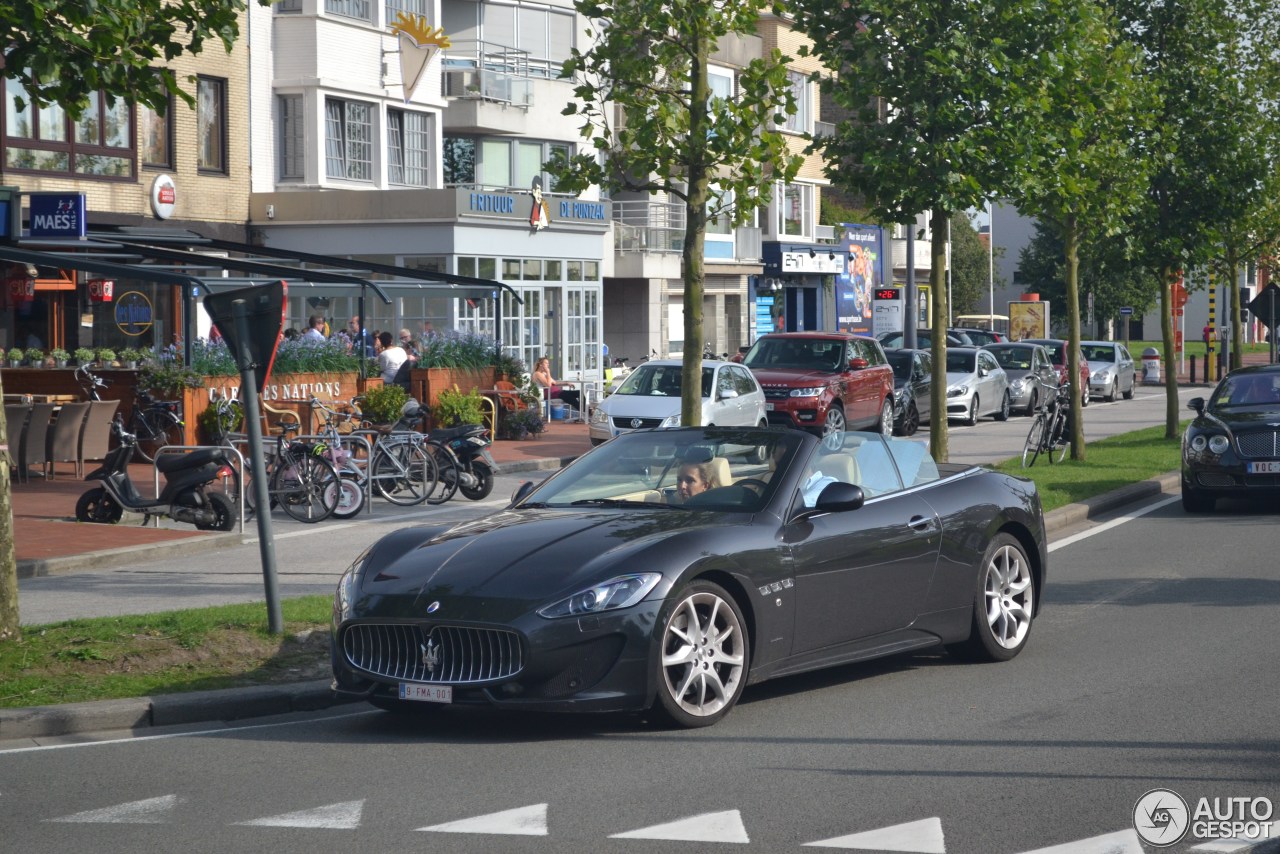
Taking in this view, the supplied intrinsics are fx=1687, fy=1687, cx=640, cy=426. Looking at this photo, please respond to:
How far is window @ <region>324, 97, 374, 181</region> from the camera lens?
34.3 metres

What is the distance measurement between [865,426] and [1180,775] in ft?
76.5

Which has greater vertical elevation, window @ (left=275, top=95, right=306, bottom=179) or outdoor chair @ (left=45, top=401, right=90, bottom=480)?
window @ (left=275, top=95, right=306, bottom=179)

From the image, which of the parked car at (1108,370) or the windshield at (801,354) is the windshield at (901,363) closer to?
the windshield at (801,354)

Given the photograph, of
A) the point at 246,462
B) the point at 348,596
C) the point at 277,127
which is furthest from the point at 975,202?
the point at 277,127

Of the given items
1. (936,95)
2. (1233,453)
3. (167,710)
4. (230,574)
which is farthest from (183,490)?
(1233,453)

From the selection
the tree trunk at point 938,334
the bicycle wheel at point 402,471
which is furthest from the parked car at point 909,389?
the bicycle wheel at point 402,471

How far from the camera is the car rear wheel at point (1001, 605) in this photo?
9258 mm

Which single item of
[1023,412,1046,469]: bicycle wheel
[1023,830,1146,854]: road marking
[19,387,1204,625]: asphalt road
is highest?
[1023,412,1046,469]: bicycle wheel

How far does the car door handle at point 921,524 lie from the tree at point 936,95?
971cm

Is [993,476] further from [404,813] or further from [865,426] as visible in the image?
[865,426]

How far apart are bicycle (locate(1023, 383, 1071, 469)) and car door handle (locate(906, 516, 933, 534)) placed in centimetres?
1369

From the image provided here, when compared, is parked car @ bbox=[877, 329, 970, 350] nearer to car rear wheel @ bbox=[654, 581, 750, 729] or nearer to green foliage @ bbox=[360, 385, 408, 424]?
green foliage @ bbox=[360, 385, 408, 424]

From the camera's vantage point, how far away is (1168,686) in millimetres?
8445

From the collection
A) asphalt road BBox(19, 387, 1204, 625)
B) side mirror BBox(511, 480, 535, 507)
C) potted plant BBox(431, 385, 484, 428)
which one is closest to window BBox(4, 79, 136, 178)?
potted plant BBox(431, 385, 484, 428)
